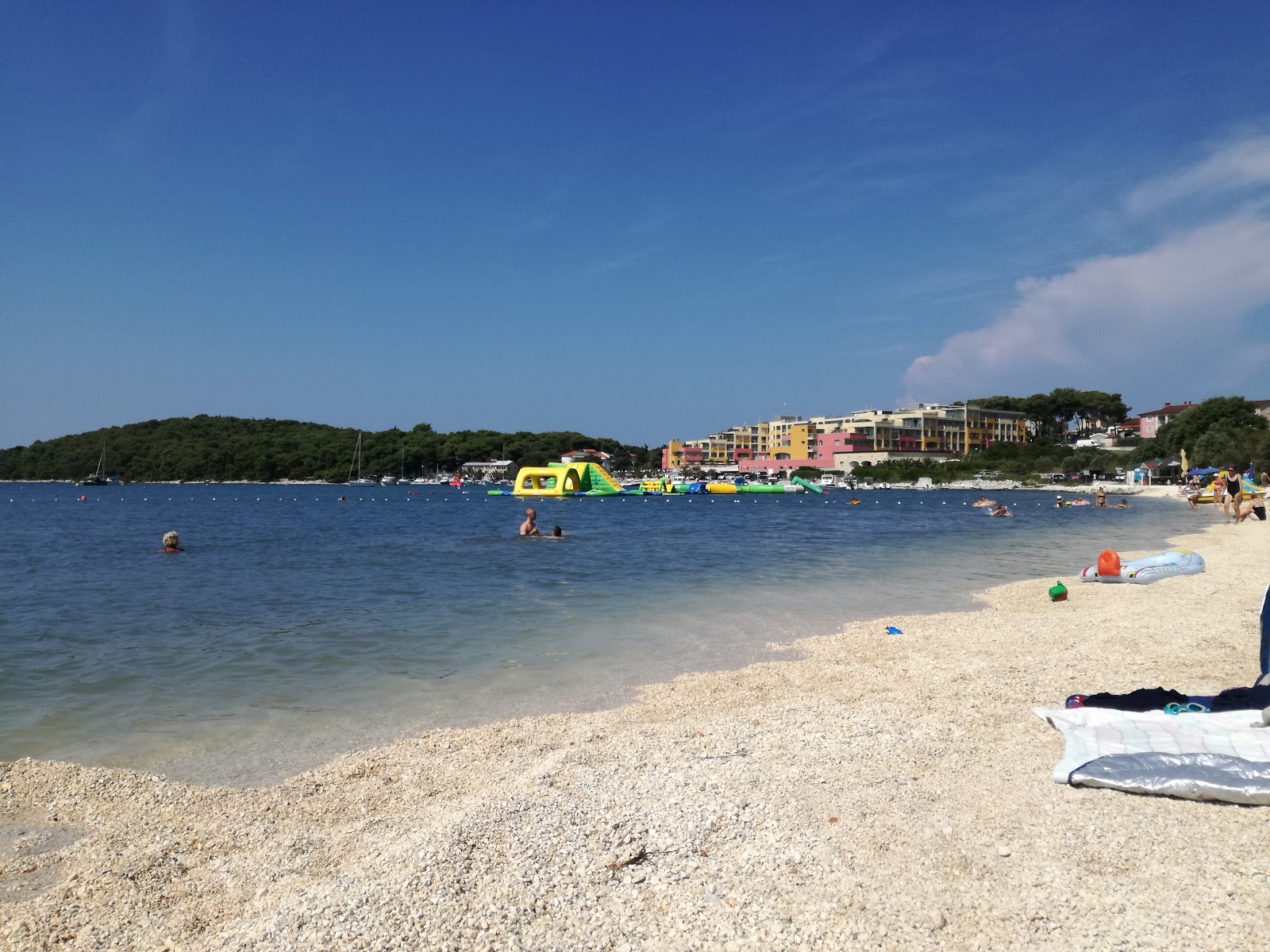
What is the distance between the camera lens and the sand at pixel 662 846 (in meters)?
3.19

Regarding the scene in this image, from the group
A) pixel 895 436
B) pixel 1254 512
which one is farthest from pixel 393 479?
pixel 1254 512

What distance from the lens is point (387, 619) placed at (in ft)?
39.1

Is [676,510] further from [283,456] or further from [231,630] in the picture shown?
[283,456]

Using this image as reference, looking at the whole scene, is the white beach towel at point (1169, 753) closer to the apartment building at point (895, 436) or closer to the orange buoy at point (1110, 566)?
the orange buoy at point (1110, 566)

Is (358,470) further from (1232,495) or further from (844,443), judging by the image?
(1232,495)

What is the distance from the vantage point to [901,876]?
3508 mm

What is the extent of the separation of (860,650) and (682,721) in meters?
3.48

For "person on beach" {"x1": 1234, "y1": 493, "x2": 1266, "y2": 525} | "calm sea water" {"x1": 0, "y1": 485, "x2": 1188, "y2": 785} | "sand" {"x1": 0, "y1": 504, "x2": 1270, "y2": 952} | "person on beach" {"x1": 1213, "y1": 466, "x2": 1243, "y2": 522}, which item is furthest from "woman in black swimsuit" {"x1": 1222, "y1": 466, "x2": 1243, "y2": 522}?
"sand" {"x1": 0, "y1": 504, "x2": 1270, "y2": 952}

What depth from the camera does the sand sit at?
3191mm

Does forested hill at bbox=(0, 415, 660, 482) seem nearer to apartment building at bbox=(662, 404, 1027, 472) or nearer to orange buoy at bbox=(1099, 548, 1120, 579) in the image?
apartment building at bbox=(662, 404, 1027, 472)

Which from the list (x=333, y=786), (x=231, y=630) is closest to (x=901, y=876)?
(x=333, y=786)

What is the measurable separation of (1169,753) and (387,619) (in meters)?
10.1

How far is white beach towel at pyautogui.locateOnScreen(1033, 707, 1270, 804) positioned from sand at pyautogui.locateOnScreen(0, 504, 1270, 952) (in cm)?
10

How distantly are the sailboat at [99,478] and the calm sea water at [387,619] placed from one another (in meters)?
102
